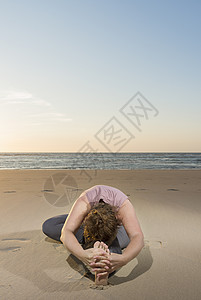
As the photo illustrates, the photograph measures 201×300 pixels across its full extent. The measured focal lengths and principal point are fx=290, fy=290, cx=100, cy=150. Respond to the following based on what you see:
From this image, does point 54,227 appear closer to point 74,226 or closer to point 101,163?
point 74,226

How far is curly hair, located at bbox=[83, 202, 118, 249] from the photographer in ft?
7.75

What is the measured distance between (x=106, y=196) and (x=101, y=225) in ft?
1.52

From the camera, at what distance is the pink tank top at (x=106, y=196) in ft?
8.96

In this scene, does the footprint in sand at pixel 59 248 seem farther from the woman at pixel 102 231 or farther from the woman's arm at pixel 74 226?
the woman's arm at pixel 74 226

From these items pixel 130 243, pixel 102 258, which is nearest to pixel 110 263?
pixel 102 258

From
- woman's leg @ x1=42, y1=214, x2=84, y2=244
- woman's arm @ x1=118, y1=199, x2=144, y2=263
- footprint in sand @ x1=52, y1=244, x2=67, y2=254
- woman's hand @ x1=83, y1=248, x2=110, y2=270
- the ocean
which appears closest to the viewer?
woman's hand @ x1=83, y1=248, x2=110, y2=270

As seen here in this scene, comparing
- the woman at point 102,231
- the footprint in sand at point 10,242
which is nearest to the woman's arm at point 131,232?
the woman at point 102,231

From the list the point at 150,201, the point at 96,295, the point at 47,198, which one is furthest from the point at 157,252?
the point at 47,198

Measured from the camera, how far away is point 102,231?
7.87 feet

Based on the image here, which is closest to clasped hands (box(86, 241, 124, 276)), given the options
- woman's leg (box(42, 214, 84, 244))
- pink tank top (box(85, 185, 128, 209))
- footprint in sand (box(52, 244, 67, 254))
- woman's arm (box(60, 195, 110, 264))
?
woman's arm (box(60, 195, 110, 264))

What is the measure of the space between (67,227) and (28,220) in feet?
7.93

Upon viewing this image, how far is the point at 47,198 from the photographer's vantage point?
7023 mm

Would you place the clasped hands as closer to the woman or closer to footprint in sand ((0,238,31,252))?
the woman

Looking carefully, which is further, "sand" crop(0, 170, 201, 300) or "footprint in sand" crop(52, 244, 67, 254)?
"footprint in sand" crop(52, 244, 67, 254)
